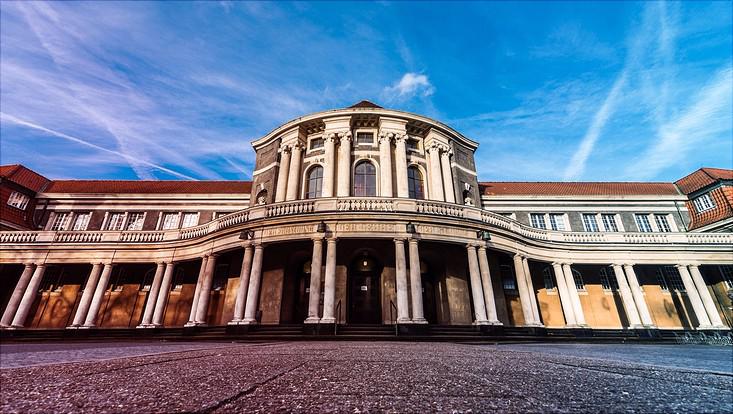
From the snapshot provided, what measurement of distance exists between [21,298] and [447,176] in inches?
1152

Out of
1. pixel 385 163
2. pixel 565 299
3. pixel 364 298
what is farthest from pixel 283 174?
pixel 565 299

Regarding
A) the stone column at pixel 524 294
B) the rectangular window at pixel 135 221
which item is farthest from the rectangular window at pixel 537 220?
the rectangular window at pixel 135 221

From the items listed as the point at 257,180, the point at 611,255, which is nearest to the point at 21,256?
the point at 257,180

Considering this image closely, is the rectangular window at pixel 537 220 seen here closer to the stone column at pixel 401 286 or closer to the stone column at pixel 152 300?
the stone column at pixel 401 286

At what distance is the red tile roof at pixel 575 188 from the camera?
2891cm

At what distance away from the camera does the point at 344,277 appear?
1686 cm

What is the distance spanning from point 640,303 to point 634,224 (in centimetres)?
1037

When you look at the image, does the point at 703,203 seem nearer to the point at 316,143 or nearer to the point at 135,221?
the point at 316,143

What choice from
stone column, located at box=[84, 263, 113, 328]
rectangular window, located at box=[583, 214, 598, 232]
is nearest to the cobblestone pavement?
stone column, located at box=[84, 263, 113, 328]

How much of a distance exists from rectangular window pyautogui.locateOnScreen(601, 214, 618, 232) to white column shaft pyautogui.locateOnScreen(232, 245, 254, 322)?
95.5ft

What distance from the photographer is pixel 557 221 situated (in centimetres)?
2742

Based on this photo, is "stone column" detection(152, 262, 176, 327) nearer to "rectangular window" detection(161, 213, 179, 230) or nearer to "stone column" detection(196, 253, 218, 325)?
"stone column" detection(196, 253, 218, 325)

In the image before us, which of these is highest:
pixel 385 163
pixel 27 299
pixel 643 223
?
pixel 385 163

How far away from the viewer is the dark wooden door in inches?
674
